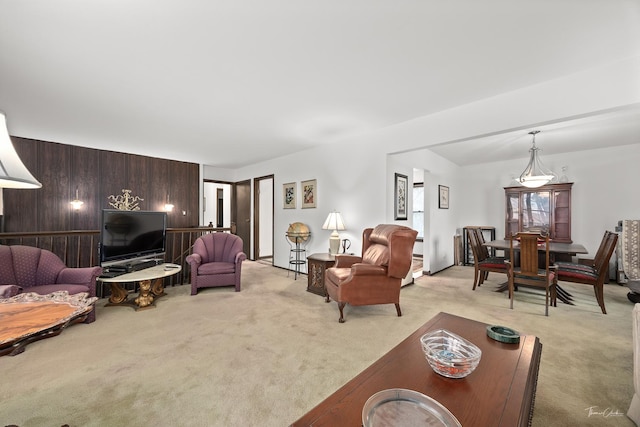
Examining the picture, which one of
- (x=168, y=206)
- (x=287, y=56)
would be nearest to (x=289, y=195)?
(x=168, y=206)

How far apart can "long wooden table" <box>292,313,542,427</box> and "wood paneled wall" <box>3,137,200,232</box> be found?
5861 millimetres

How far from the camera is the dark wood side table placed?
3736mm

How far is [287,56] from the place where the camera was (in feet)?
7.20

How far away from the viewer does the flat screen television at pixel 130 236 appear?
3.40m

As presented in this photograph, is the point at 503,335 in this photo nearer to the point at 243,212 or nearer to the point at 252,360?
the point at 252,360

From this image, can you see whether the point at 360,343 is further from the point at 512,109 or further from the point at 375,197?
the point at 512,109

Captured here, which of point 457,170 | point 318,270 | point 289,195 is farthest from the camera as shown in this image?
point 457,170

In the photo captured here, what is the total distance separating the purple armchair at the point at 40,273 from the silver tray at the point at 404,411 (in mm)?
3254

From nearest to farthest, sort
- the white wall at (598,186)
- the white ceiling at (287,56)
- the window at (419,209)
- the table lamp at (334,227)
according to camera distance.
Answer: the white ceiling at (287,56), the table lamp at (334,227), the white wall at (598,186), the window at (419,209)

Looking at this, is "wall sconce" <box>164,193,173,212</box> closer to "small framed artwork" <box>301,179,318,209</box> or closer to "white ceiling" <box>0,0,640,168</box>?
"white ceiling" <box>0,0,640,168</box>

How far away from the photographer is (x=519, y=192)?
564 centimetres

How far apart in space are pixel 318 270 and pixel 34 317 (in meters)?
2.97

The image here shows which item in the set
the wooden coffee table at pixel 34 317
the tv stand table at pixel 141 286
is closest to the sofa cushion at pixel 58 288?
the tv stand table at pixel 141 286

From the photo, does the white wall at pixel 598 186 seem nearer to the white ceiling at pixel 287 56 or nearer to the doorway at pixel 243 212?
the white ceiling at pixel 287 56
